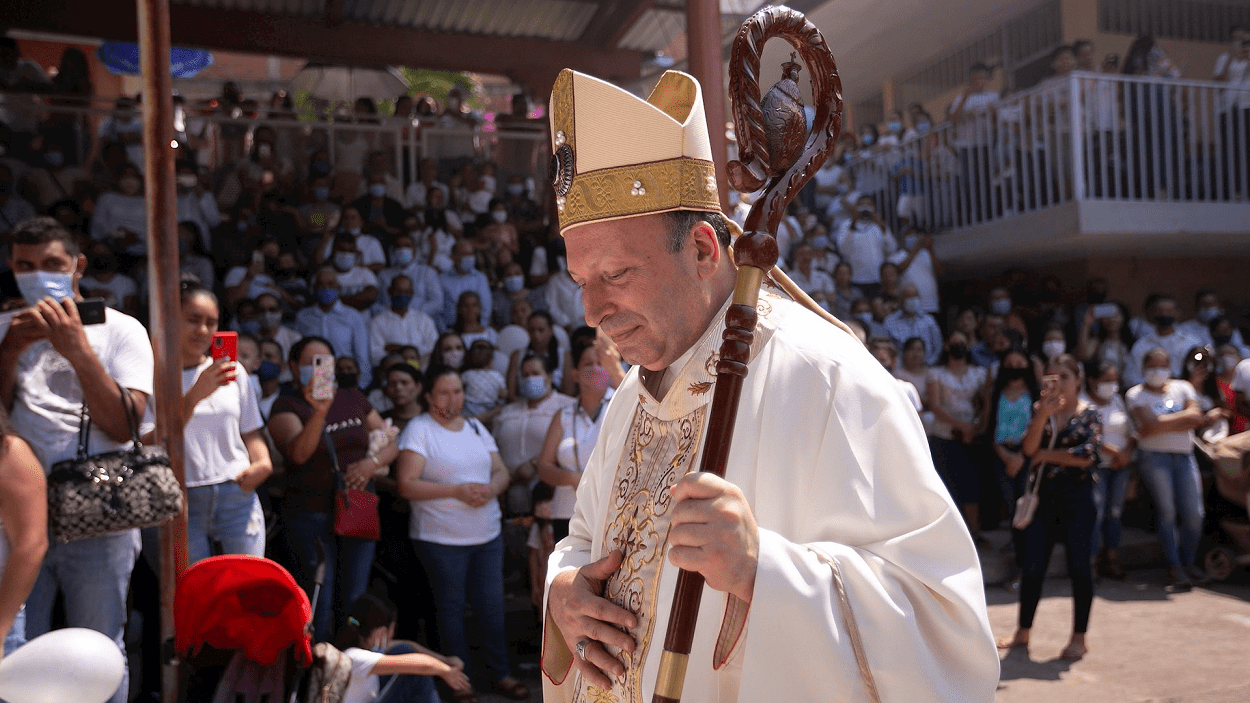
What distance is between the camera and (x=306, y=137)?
35.4 feet

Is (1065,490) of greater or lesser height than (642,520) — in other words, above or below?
below

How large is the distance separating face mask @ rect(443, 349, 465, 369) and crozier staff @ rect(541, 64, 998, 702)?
5438 mm

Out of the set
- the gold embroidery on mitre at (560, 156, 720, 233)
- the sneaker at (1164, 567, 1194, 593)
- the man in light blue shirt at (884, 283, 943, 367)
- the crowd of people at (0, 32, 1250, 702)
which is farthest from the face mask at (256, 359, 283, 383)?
the sneaker at (1164, 567, 1194, 593)

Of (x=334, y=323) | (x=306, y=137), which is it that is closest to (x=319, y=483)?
(x=334, y=323)

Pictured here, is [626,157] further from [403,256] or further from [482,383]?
[403,256]

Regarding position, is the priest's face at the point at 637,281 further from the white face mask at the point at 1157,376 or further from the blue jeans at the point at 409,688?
the white face mask at the point at 1157,376

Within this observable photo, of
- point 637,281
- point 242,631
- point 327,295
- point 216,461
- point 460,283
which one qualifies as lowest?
point 242,631

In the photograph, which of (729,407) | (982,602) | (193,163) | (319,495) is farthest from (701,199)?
(193,163)

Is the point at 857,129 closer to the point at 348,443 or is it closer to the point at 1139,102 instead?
the point at 1139,102

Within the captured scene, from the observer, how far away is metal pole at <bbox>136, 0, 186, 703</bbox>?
397cm

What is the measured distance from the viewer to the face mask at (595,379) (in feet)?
19.9

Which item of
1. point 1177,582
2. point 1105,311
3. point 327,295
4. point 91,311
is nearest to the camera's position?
point 91,311

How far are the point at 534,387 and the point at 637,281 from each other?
16.7ft

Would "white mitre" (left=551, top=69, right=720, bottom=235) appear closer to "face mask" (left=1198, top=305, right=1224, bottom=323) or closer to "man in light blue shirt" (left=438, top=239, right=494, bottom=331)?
"man in light blue shirt" (left=438, top=239, right=494, bottom=331)
